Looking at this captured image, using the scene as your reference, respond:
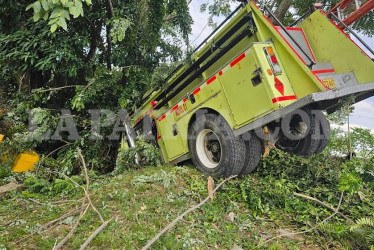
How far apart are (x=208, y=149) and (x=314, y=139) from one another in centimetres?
184

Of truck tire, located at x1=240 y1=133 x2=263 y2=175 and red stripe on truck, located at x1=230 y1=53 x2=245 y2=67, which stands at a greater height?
red stripe on truck, located at x1=230 y1=53 x2=245 y2=67

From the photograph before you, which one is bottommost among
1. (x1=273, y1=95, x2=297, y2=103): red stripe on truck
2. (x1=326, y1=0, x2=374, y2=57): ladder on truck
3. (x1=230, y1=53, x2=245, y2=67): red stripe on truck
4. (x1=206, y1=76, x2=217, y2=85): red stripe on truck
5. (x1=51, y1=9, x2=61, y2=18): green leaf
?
(x1=273, y1=95, x2=297, y2=103): red stripe on truck

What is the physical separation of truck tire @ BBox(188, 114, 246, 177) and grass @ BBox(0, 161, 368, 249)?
0.76ft

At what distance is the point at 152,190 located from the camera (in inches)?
146

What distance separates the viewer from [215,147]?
14.5ft

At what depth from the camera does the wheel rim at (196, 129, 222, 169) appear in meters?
A: 4.36

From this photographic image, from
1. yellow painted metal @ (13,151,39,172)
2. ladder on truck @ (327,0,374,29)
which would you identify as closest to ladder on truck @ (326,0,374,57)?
ladder on truck @ (327,0,374,29)

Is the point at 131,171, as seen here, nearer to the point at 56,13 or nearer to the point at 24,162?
the point at 24,162

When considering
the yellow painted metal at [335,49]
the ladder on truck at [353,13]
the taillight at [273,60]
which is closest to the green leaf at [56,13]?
the taillight at [273,60]

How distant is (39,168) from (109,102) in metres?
2.24

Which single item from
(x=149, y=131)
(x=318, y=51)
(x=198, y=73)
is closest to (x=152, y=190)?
(x=198, y=73)

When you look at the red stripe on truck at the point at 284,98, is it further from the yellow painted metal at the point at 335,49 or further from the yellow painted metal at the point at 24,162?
the yellow painted metal at the point at 24,162

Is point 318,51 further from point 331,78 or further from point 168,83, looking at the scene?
point 168,83

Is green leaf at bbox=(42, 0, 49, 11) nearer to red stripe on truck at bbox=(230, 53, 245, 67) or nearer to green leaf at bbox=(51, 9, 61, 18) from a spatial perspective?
green leaf at bbox=(51, 9, 61, 18)
